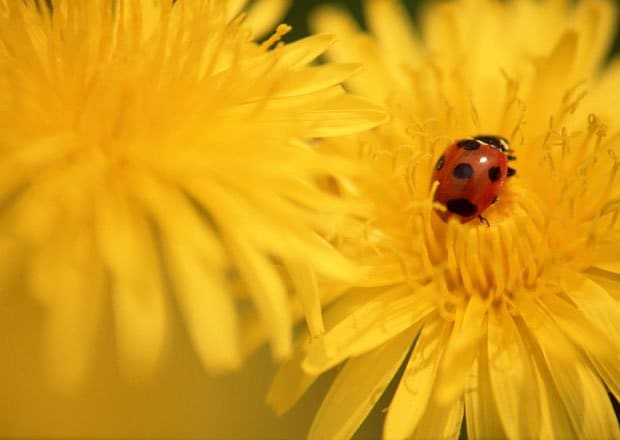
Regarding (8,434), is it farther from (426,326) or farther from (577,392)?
(577,392)

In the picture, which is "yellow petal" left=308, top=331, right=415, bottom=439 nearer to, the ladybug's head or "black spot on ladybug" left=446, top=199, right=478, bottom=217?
"black spot on ladybug" left=446, top=199, right=478, bottom=217

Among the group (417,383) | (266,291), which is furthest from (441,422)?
(266,291)

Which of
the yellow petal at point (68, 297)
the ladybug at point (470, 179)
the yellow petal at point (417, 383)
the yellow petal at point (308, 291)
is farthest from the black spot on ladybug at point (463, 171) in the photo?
the yellow petal at point (68, 297)

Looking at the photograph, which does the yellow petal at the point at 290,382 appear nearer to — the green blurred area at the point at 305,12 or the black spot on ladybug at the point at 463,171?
the black spot on ladybug at the point at 463,171

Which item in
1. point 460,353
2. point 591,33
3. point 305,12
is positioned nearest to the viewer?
point 460,353

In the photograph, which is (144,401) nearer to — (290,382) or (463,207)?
(290,382)

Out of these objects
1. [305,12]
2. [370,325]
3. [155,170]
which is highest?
[155,170]
